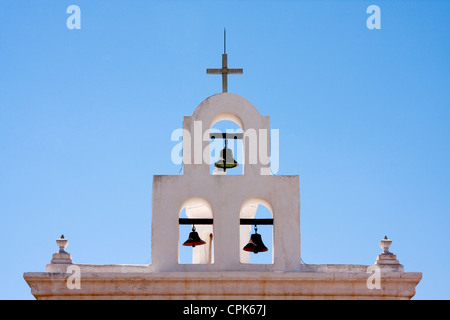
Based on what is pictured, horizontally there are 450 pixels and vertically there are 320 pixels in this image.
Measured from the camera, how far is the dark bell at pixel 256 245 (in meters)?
22.1

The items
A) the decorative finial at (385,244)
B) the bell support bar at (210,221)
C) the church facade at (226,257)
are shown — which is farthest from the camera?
the bell support bar at (210,221)

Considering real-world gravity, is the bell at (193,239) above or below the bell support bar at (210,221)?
below

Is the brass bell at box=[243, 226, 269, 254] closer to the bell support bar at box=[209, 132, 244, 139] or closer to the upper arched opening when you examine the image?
the bell support bar at box=[209, 132, 244, 139]

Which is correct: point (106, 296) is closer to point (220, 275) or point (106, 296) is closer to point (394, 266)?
point (220, 275)

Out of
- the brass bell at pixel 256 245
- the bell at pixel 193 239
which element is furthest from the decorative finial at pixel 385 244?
the bell at pixel 193 239

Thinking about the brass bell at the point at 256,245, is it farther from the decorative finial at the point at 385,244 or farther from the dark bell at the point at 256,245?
the decorative finial at the point at 385,244

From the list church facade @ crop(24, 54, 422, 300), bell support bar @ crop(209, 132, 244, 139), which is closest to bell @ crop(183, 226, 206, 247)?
church facade @ crop(24, 54, 422, 300)

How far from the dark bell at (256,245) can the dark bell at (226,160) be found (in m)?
1.82

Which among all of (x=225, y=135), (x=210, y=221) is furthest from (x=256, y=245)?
(x=225, y=135)

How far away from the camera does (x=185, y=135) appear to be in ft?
70.5

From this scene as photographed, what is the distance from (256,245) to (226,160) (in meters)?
2.12

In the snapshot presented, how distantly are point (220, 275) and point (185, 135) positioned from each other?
311 cm
